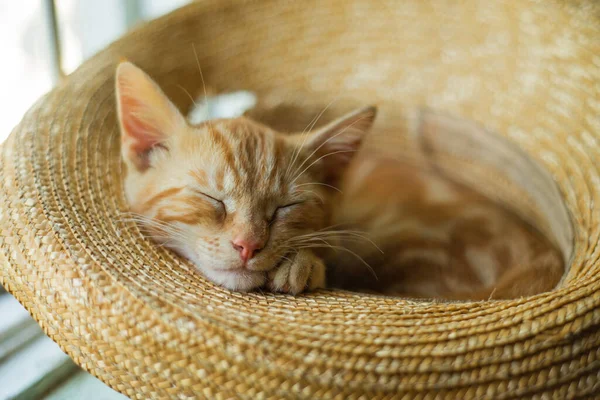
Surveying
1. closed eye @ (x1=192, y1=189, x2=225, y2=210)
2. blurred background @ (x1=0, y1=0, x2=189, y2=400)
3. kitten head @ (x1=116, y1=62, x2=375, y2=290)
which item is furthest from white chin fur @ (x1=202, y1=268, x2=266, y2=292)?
blurred background @ (x1=0, y1=0, x2=189, y2=400)

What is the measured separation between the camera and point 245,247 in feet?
3.35

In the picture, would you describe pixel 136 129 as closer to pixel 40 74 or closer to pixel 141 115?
pixel 141 115

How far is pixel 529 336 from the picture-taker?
0.83 meters

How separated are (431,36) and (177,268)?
1.16 m

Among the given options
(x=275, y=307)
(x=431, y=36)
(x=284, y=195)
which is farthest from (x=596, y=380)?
(x=431, y=36)

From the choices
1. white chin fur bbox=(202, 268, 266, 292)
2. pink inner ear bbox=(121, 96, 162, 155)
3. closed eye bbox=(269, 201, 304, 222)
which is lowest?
white chin fur bbox=(202, 268, 266, 292)

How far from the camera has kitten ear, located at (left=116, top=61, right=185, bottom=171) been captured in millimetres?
1119

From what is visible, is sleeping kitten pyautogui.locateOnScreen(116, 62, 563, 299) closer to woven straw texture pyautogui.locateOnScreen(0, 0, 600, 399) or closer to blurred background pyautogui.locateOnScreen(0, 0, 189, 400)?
woven straw texture pyautogui.locateOnScreen(0, 0, 600, 399)

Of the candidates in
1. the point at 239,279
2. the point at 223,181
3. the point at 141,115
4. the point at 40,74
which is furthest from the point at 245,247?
the point at 40,74

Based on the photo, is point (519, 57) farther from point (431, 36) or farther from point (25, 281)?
point (25, 281)

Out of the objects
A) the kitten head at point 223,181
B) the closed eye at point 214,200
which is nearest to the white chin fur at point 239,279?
the kitten head at point 223,181

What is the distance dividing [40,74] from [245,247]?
1.32 metres

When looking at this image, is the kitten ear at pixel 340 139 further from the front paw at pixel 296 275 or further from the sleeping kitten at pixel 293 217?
the front paw at pixel 296 275

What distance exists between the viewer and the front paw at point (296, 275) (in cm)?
104
